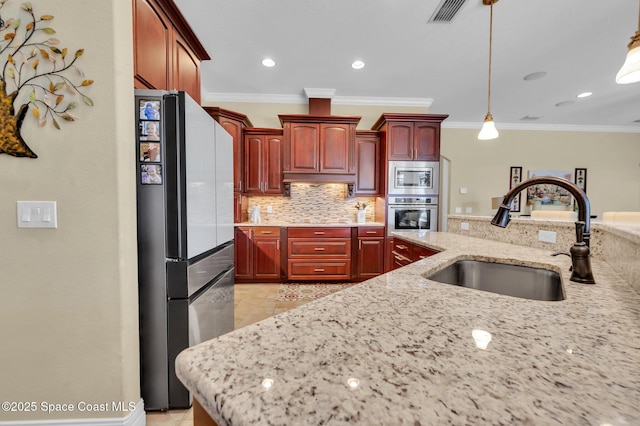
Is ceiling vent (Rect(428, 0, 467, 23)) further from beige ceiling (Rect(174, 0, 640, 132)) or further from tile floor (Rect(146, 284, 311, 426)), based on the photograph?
tile floor (Rect(146, 284, 311, 426))

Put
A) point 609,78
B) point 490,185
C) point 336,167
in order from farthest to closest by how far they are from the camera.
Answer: point 490,185 → point 336,167 → point 609,78

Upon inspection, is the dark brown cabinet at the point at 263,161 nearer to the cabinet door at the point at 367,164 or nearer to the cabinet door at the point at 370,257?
the cabinet door at the point at 367,164

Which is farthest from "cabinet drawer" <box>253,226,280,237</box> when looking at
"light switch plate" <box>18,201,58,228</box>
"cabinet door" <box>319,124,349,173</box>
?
"light switch plate" <box>18,201,58,228</box>

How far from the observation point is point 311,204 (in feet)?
13.3

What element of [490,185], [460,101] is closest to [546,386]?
[460,101]

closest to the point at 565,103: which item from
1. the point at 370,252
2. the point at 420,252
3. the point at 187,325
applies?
the point at 370,252

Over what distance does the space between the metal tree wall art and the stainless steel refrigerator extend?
26cm

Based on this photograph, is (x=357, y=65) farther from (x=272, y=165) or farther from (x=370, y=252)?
(x=370, y=252)

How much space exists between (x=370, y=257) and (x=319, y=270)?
2.45 feet

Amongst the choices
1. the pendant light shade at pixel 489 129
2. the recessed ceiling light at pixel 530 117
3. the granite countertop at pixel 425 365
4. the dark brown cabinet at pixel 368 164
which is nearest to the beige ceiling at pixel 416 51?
the recessed ceiling light at pixel 530 117

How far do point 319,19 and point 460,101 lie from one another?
2.95 m

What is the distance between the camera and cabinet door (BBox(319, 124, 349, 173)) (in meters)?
3.56

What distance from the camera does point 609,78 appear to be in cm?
334

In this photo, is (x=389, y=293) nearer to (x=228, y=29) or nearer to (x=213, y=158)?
(x=213, y=158)
